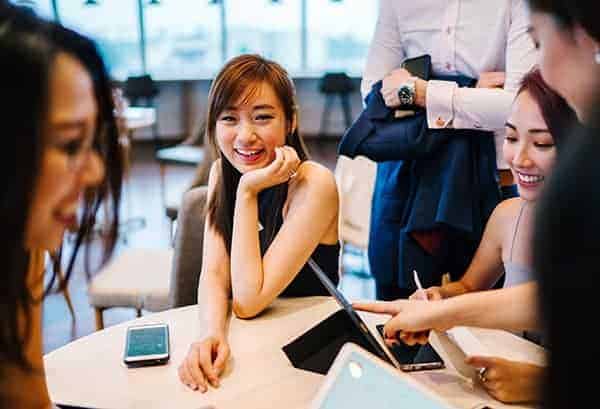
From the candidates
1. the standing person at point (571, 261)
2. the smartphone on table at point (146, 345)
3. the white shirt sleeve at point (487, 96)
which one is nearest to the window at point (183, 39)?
the white shirt sleeve at point (487, 96)

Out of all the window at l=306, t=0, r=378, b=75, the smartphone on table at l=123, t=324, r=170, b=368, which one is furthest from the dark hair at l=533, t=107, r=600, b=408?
the window at l=306, t=0, r=378, b=75

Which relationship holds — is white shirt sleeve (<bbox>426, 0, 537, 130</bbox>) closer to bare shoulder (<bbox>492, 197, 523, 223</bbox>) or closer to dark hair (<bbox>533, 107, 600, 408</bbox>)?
bare shoulder (<bbox>492, 197, 523, 223</bbox>)

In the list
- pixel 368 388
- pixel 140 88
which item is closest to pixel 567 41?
pixel 368 388

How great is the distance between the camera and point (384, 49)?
2.02 meters

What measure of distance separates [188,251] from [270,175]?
0.51 m

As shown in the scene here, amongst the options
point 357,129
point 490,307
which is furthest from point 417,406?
point 357,129

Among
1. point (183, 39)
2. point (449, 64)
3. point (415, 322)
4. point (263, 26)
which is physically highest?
point (263, 26)

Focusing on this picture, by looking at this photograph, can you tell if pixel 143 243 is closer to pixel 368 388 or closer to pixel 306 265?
pixel 306 265

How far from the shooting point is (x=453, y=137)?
5.97 feet

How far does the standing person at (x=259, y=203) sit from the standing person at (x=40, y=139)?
28.1 inches

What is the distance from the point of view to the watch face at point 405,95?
1.83 metres

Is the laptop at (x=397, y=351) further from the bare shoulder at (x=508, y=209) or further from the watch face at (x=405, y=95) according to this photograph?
the watch face at (x=405, y=95)

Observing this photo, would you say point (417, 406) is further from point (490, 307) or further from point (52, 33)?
point (52, 33)

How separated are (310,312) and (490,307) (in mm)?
455
